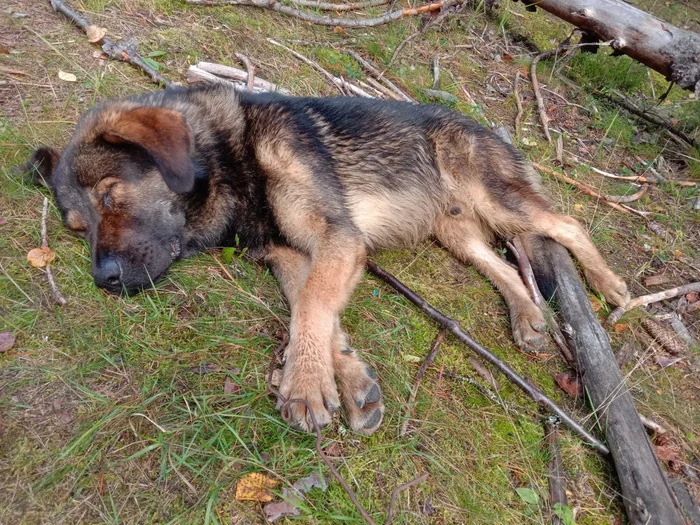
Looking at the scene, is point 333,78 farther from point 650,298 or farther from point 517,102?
point 650,298

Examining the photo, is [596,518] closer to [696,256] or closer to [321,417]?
[321,417]

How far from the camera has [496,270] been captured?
12.7 ft

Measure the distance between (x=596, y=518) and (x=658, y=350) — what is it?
1.72 metres

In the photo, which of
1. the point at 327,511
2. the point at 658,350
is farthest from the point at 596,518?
the point at 658,350

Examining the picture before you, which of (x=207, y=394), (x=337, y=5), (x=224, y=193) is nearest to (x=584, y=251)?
(x=224, y=193)

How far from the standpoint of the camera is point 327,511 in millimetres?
2129

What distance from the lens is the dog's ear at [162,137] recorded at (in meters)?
2.79

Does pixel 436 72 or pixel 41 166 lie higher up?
pixel 436 72

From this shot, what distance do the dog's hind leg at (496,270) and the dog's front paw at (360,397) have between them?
4.06ft

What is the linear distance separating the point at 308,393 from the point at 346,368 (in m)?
0.33

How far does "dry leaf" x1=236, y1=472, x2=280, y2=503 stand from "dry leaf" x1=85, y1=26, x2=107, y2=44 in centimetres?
449

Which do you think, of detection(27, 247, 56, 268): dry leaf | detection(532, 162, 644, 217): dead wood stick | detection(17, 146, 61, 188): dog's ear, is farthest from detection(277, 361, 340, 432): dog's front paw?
detection(532, 162, 644, 217): dead wood stick

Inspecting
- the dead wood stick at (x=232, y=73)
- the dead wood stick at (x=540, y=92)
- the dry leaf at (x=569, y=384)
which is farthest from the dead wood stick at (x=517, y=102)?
the dry leaf at (x=569, y=384)

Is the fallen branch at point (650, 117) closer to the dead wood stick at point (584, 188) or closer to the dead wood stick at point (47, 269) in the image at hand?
the dead wood stick at point (584, 188)
